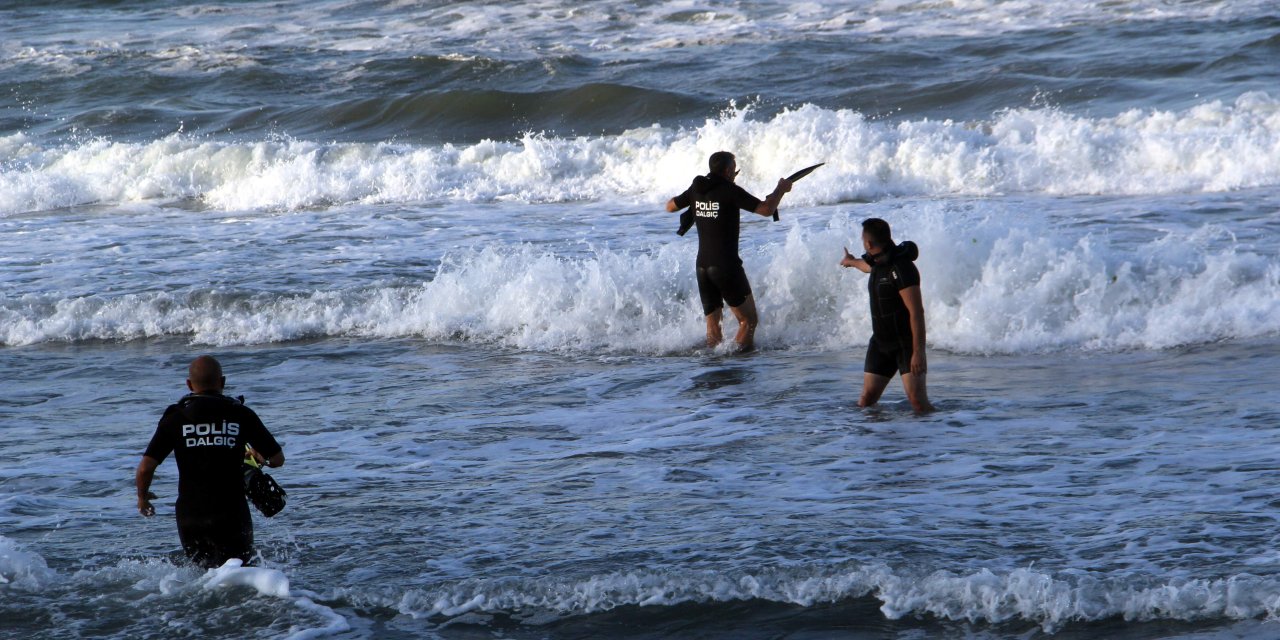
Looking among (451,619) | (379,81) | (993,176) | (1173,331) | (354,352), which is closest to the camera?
(451,619)

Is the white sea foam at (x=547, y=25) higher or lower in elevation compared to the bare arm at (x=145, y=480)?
higher

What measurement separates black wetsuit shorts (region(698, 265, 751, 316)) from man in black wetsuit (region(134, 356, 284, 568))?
5460mm

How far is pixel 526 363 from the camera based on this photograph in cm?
1126

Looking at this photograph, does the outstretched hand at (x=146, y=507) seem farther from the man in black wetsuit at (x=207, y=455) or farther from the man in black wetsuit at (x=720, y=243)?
the man in black wetsuit at (x=720, y=243)

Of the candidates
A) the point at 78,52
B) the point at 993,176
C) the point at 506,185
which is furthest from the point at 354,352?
the point at 78,52

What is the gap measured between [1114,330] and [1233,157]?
6.46 m

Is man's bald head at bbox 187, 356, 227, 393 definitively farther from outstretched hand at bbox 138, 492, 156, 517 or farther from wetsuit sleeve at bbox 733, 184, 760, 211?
wetsuit sleeve at bbox 733, 184, 760, 211

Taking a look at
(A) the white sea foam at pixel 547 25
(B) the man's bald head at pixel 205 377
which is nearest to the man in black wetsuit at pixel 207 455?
(B) the man's bald head at pixel 205 377

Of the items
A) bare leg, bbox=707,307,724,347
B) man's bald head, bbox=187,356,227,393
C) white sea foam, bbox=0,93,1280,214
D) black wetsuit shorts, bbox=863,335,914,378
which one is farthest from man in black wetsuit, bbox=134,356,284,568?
white sea foam, bbox=0,93,1280,214

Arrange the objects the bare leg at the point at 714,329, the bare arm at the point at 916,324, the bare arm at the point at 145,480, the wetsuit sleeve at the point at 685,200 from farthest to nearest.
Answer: the bare leg at the point at 714,329 → the wetsuit sleeve at the point at 685,200 → the bare arm at the point at 916,324 → the bare arm at the point at 145,480

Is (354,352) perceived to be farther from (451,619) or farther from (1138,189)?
(1138,189)

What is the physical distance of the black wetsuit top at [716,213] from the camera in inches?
429

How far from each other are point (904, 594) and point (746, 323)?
18.5 feet

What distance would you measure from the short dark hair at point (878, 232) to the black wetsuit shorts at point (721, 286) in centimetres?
257
